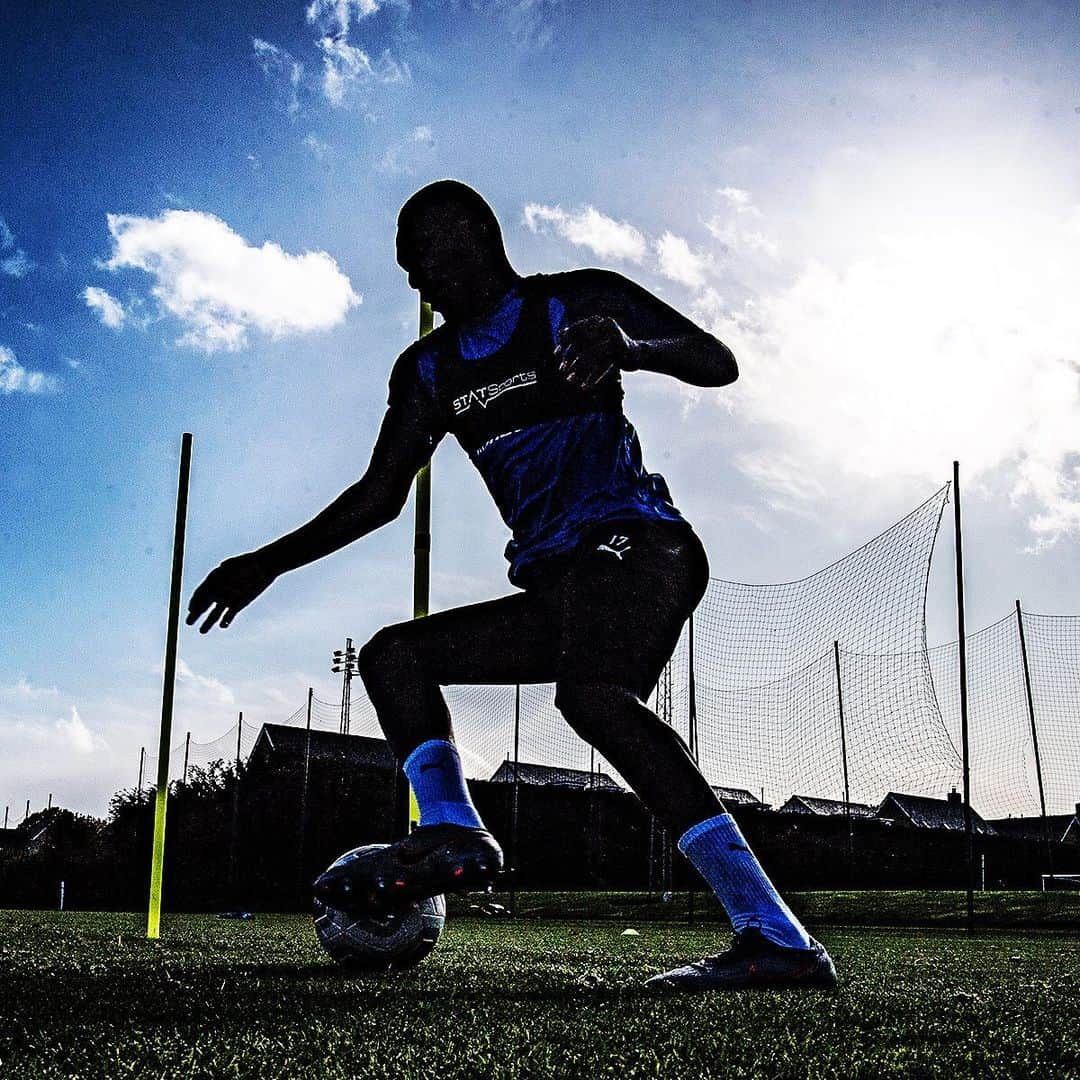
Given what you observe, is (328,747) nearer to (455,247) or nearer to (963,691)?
(963,691)

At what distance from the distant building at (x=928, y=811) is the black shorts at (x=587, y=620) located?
50945mm

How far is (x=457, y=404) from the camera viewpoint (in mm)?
3240

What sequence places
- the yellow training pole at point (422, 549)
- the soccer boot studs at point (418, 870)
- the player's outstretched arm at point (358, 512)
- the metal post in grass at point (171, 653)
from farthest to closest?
the metal post in grass at point (171, 653), the yellow training pole at point (422, 549), the player's outstretched arm at point (358, 512), the soccer boot studs at point (418, 870)

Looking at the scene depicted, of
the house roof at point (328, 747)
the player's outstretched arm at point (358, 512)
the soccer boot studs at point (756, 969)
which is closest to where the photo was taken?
the soccer boot studs at point (756, 969)

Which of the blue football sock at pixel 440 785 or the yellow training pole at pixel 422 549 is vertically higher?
the yellow training pole at pixel 422 549

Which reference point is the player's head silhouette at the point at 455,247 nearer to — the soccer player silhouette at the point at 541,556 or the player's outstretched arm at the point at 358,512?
the soccer player silhouette at the point at 541,556

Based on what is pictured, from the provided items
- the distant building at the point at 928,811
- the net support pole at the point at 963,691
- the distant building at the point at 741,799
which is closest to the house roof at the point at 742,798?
the distant building at the point at 741,799

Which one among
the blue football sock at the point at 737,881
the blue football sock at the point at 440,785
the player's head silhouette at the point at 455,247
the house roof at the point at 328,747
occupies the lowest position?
the blue football sock at the point at 737,881

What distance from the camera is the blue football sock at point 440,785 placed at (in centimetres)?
290

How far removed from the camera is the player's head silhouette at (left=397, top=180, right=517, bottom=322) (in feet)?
10.6

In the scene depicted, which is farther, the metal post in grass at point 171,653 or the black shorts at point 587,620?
the metal post in grass at point 171,653

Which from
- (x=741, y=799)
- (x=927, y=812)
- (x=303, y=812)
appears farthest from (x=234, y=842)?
(x=927, y=812)

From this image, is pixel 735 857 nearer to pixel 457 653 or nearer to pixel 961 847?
pixel 457 653

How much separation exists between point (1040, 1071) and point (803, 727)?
21.8 metres
